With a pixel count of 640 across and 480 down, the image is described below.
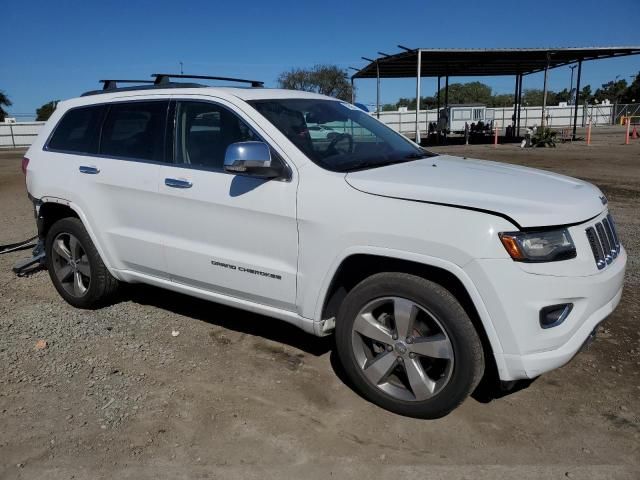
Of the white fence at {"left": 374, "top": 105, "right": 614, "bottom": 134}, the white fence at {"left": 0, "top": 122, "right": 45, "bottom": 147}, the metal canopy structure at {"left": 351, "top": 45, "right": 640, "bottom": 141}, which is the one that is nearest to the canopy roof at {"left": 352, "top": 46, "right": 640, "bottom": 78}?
the metal canopy structure at {"left": 351, "top": 45, "right": 640, "bottom": 141}

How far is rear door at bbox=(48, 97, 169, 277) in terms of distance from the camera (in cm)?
417

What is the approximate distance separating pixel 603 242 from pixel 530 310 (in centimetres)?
73

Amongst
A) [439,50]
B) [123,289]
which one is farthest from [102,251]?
[439,50]

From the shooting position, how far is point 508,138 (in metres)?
33.2

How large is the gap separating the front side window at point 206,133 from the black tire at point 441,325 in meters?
1.34

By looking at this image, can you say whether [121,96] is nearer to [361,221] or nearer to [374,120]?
[374,120]

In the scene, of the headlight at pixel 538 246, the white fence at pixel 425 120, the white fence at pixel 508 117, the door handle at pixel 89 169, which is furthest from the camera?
the white fence at pixel 508 117

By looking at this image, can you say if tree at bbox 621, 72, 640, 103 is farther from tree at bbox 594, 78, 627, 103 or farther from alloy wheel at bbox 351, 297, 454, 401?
alloy wheel at bbox 351, 297, 454, 401

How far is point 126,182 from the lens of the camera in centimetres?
426

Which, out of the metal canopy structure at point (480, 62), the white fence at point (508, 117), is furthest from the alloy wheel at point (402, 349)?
the white fence at point (508, 117)

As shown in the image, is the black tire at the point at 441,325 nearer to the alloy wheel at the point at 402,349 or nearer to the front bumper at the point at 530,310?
the alloy wheel at the point at 402,349

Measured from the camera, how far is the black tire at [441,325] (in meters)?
2.93

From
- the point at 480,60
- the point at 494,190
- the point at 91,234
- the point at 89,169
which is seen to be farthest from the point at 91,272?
the point at 480,60

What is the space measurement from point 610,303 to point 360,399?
1521mm
